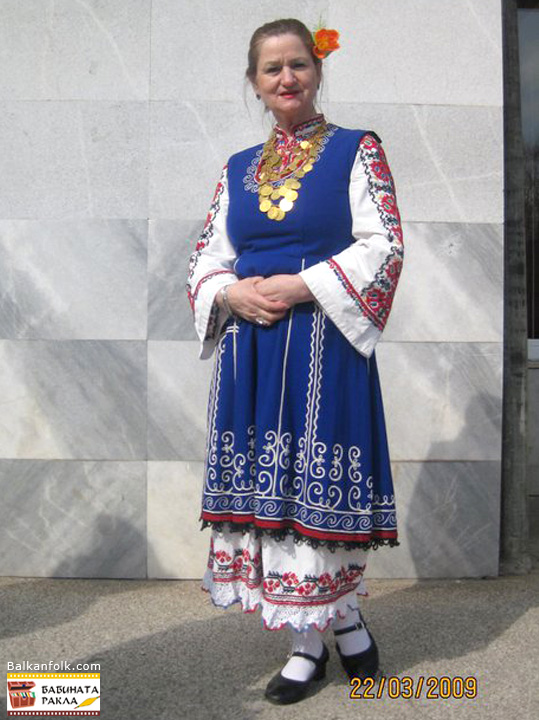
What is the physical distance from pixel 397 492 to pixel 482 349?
0.71 m

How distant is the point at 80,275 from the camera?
352cm

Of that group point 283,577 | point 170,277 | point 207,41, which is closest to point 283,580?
point 283,577

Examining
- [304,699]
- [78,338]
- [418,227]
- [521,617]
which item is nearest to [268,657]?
[304,699]

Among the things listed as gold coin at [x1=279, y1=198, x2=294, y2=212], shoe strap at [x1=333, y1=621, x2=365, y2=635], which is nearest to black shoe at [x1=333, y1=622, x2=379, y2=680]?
shoe strap at [x1=333, y1=621, x2=365, y2=635]

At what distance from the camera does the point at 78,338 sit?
3.53 metres

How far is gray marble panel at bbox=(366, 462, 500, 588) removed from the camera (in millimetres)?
3510

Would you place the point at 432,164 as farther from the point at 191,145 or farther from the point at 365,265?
the point at 365,265

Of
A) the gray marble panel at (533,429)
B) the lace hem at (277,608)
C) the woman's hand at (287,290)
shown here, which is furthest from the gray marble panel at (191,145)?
the gray marble panel at (533,429)

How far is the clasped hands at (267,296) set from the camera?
88.4 inches

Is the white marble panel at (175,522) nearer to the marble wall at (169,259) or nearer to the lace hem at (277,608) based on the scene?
the marble wall at (169,259)

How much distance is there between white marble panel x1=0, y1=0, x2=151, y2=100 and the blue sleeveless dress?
1432 millimetres

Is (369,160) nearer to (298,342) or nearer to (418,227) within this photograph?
(298,342)

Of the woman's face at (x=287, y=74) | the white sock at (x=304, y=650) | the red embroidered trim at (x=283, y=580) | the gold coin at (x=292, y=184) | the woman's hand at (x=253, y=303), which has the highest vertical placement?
the woman's face at (x=287, y=74)

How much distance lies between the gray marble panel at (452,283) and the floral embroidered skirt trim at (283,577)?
142 cm
